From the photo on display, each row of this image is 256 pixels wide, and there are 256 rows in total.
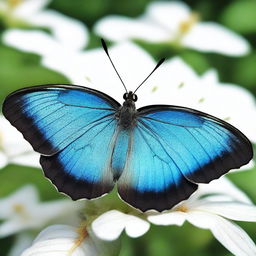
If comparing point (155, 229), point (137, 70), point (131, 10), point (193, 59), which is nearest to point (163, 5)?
point (131, 10)

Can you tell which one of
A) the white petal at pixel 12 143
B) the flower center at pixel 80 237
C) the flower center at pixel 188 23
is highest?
the flower center at pixel 188 23

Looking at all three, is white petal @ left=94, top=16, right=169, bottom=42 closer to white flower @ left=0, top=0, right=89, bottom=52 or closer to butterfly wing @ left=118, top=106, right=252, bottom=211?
white flower @ left=0, top=0, right=89, bottom=52

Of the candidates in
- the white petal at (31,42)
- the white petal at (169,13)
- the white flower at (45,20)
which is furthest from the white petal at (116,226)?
the white petal at (169,13)

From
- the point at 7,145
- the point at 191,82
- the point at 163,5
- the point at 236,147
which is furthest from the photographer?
the point at 163,5

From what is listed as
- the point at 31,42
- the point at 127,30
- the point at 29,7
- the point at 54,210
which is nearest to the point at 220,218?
the point at 54,210

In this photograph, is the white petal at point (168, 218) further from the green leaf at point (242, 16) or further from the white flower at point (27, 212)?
the green leaf at point (242, 16)

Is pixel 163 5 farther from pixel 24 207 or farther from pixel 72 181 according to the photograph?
pixel 72 181

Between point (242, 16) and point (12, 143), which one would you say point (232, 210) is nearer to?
point (12, 143)
